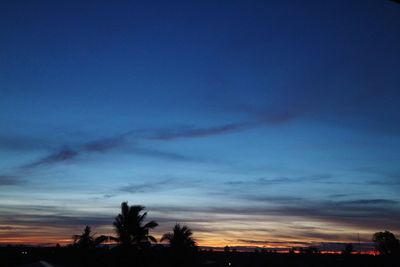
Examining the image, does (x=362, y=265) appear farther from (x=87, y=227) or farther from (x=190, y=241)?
(x=87, y=227)

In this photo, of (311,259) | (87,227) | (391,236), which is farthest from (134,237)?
(391,236)

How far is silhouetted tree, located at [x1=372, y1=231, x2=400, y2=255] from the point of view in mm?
91062

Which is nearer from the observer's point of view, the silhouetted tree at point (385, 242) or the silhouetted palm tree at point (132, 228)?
the silhouetted palm tree at point (132, 228)

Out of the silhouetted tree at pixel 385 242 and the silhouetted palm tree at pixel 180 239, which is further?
the silhouetted tree at pixel 385 242

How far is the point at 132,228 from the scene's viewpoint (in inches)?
1356

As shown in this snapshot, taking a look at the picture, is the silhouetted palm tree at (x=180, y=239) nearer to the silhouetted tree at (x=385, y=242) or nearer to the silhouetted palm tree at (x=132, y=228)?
the silhouetted palm tree at (x=132, y=228)

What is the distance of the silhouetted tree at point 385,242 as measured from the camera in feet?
299

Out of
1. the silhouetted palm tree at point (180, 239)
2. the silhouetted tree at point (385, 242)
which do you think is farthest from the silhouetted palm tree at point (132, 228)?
the silhouetted tree at point (385, 242)

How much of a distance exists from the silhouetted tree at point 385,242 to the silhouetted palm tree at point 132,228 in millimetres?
71968

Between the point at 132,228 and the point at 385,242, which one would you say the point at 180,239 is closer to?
the point at 132,228

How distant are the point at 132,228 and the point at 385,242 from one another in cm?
7838

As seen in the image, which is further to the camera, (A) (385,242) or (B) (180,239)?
(A) (385,242)

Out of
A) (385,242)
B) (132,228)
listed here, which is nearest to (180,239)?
(132,228)

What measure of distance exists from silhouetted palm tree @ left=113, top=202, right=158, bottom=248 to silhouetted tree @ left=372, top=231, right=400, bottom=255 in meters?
72.0
